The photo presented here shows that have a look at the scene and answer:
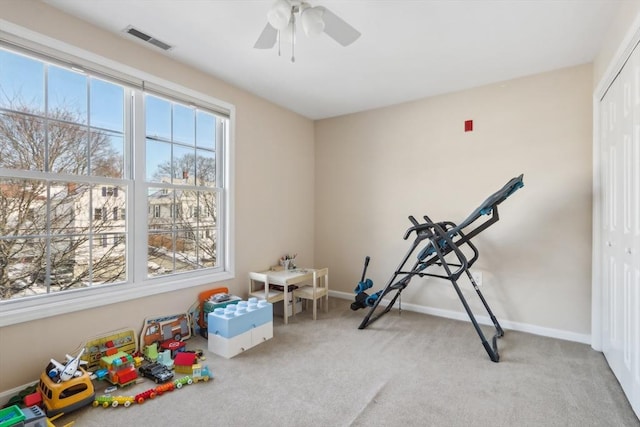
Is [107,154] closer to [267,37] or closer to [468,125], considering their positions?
[267,37]

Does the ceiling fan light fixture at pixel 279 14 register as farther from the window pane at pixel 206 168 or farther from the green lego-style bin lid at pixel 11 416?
the green lego-style bin lid at pixel 11 416

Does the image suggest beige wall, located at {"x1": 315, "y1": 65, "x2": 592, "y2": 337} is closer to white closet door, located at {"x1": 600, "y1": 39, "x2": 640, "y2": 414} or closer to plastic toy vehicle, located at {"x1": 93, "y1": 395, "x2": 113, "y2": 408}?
white closet door, located at {"x1": 600, "y1": 39, "x2": 640, "y2": 414}

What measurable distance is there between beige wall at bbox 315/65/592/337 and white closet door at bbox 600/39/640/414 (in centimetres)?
35

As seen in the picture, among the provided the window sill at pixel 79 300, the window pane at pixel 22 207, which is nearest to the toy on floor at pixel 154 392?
the window sill at pixel 79 300

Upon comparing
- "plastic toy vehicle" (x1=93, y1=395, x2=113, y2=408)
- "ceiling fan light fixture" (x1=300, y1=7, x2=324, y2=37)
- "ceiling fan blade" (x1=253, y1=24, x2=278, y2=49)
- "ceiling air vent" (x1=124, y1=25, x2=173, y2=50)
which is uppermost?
"ceiling air vent" (x1=124, y1=25, x2=173, y2=50)

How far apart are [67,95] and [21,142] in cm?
46

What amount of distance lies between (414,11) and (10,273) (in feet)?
10.4

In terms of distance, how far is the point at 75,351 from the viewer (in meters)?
2.26

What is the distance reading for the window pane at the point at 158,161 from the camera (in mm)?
2777

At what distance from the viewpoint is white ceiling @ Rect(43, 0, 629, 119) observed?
6.98 feet

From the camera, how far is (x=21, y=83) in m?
2.11

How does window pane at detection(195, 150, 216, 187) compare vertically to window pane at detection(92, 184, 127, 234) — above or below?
above

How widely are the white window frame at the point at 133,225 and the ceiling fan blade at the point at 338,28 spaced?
1595 millimetres

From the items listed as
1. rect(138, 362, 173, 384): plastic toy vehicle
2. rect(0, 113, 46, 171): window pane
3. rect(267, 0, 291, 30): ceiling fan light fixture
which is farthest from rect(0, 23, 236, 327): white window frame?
rect(267, 0, 291, 30): ceiling fan light fixture
